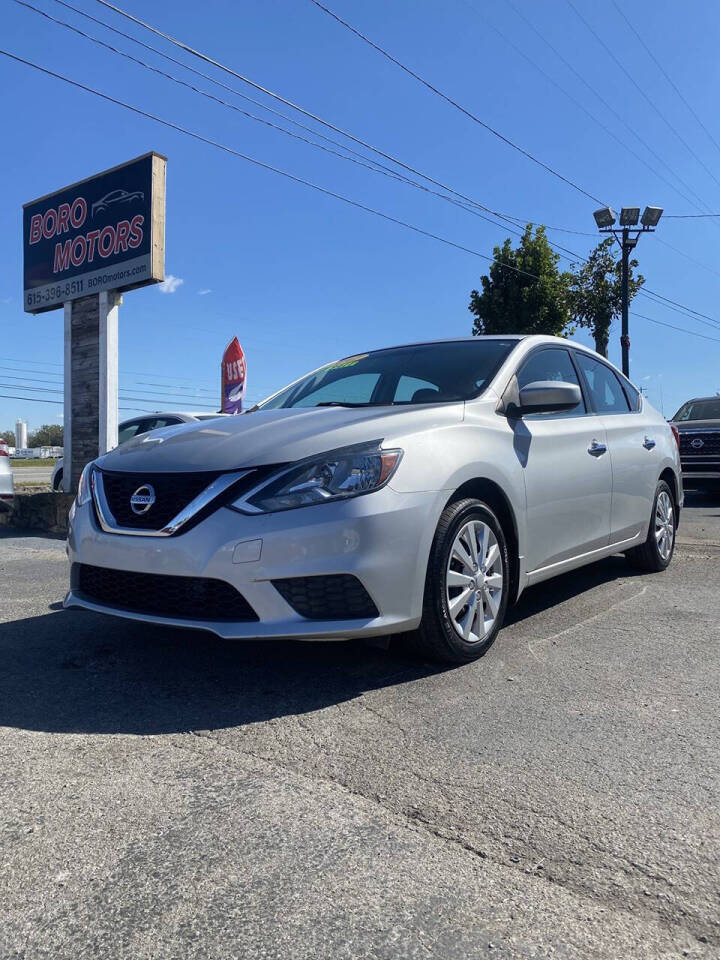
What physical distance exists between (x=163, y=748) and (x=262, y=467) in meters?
1.06

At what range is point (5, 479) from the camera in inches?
319

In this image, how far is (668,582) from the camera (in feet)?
17.8

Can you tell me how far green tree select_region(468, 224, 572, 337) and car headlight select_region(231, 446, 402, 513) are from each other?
76.6 ft

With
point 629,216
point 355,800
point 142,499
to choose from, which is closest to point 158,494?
point 142,499

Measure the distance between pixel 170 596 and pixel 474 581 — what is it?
1280 mm

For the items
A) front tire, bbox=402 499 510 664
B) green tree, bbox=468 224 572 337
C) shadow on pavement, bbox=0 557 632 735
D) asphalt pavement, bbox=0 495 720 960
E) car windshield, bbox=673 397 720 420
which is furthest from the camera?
green tree, bbox=468 224 572 337

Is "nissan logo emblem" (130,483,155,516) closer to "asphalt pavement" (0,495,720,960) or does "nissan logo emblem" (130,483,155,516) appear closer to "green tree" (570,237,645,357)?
"asphalt pavement" (0,495,720,960)

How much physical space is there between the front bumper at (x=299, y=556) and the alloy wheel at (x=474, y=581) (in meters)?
0.32

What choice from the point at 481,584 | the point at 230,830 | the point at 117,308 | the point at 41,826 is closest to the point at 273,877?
the point at 230,830

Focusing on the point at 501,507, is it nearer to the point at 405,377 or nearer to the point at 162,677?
the point at 405,377

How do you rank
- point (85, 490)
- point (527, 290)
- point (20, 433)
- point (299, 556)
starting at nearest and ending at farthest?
point (299, 556) < point (85, 490) < point (527, 290) < point (20, 433)

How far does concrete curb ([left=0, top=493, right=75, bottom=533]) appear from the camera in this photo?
8797 mm

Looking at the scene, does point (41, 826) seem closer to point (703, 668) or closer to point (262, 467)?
point (262, 467)

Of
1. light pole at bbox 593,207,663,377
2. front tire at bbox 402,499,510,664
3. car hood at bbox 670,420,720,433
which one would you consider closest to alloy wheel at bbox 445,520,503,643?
front tire at bbox 402,499,510,664
